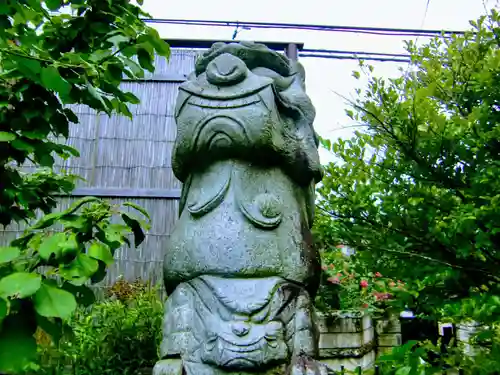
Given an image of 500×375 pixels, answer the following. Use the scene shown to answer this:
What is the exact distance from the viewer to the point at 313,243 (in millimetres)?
2377

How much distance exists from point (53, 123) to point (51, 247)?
3.02ft

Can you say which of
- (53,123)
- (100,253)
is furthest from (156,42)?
(100,253)

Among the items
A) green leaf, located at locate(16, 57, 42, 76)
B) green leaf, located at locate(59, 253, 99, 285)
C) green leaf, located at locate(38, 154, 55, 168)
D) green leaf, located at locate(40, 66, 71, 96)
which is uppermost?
green leaf, located at locate(16, 57, 42, 76)

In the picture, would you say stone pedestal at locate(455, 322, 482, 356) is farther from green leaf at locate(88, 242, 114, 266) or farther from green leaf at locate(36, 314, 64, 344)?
green leaf at locate(36, 314, 64, 344)

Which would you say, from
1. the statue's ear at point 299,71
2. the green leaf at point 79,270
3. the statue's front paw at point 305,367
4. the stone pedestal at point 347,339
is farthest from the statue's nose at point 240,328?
the stone pedestal at point 347,339

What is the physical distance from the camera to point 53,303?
105cm

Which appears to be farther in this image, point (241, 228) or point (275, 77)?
point (275, 77)

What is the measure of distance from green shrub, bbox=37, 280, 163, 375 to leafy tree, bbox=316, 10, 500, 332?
1977 millimetres

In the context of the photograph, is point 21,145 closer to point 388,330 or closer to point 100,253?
point 100,253

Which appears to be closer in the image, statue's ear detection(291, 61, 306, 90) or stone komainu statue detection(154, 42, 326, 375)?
stone komainu statue detection(154, 42, 326, 375)

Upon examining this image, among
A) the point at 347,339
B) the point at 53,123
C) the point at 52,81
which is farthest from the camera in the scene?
the point at 347,339

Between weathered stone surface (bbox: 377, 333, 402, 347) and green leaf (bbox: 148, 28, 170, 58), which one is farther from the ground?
green leaf (bbox: 148, 28, 170, 58)

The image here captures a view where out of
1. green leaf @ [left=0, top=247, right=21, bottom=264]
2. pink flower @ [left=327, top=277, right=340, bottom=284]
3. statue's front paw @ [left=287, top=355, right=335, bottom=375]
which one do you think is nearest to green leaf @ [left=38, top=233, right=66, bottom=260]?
green leaf @ [left=0, top=247, right=21, bottom=264]

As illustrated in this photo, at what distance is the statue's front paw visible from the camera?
6.44ft
